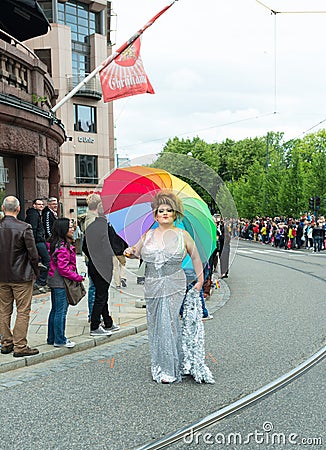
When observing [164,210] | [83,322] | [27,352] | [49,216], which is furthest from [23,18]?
[164,210]

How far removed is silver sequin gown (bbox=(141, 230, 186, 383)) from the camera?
218 inches

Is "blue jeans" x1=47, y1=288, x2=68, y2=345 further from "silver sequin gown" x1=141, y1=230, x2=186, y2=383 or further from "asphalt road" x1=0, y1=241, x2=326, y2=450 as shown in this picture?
"silver sequin gown" x1=141, y1=230, x2=186, y2=383

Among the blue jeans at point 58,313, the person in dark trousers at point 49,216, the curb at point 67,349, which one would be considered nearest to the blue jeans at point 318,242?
the person in dark trousers at point 49,216

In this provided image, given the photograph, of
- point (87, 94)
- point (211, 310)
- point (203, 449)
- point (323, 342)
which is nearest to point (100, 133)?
point (87, 94)

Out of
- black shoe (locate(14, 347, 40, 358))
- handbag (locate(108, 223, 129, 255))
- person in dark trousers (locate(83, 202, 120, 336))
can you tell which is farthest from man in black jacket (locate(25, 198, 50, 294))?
black shoe (locate(14, 347, 40, 358))

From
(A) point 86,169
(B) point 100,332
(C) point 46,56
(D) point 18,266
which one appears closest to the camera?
(D) point 18,266

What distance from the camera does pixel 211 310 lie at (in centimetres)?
988

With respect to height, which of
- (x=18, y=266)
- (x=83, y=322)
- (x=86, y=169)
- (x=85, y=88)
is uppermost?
(x=85, y=88)

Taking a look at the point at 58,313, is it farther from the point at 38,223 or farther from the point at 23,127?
the point at 23,127

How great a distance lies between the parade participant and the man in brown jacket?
Result: 31 centimetres

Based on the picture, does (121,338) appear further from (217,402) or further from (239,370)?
(217,402)

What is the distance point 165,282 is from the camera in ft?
18.3

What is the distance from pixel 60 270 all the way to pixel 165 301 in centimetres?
178

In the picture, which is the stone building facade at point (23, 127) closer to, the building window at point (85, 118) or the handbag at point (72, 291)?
the handbag at point (72, 291)
